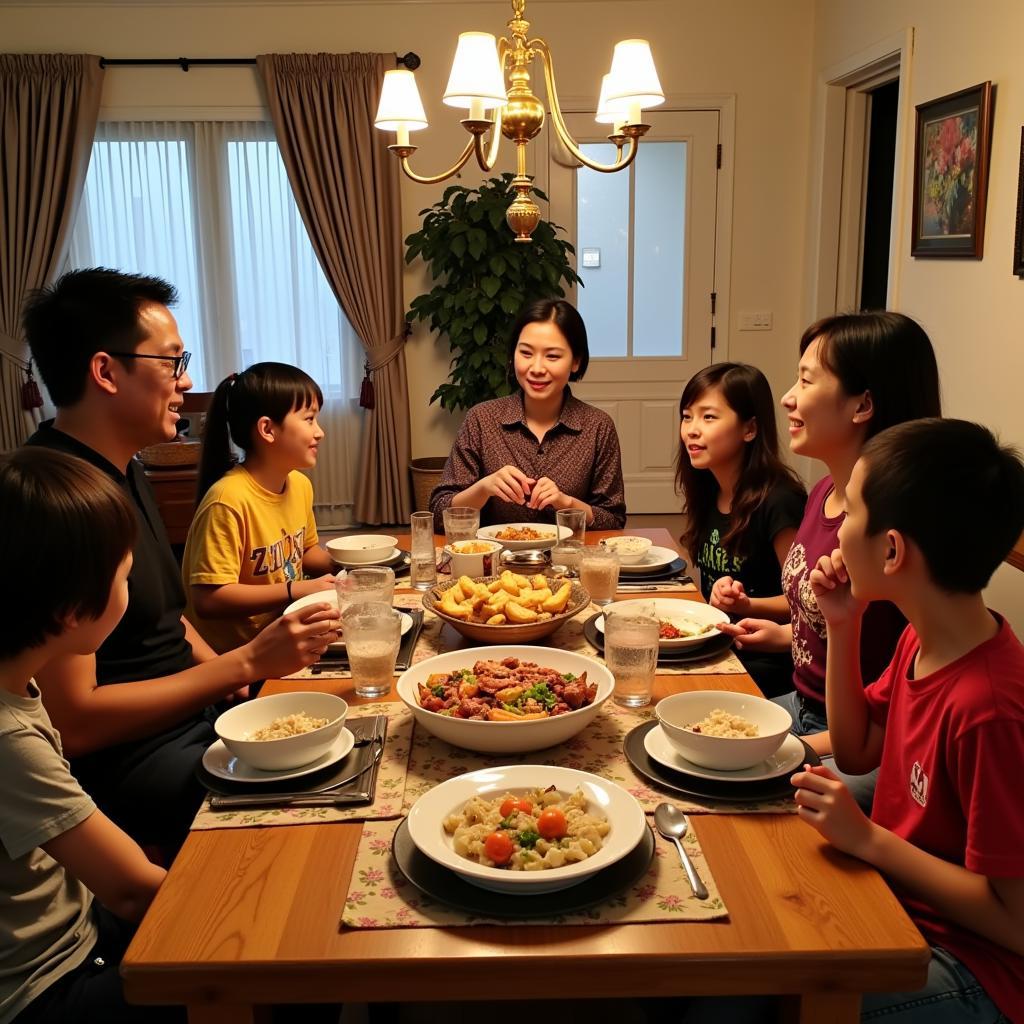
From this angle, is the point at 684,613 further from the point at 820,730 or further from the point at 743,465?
the point at 743,465

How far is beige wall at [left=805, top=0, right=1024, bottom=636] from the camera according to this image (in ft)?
10.2

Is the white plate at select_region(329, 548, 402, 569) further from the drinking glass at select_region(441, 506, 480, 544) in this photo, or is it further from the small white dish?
the small white dish

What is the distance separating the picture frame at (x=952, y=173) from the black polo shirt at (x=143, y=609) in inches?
116

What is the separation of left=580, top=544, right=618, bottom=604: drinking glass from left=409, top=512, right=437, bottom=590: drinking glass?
14.0 inches

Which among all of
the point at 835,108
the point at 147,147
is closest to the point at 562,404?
the point at 835,108

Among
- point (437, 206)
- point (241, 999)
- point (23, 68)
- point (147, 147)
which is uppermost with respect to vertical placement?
point (23, 68)

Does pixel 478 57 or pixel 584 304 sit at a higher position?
pixel 478 57

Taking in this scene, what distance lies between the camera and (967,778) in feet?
3.59

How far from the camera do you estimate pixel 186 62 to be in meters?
5.16

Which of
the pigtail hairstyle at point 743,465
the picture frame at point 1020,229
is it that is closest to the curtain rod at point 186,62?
the picture frame at point 1020,229

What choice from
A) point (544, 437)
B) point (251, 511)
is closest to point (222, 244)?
point (544, 437)

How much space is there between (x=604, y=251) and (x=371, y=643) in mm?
4413

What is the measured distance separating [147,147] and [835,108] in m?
3.78

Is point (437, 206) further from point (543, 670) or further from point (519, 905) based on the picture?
point (519, 905)
